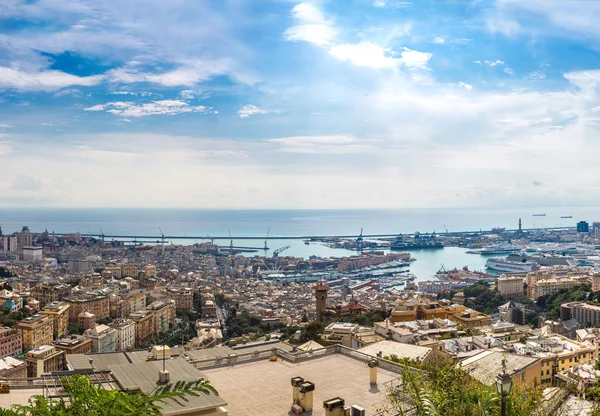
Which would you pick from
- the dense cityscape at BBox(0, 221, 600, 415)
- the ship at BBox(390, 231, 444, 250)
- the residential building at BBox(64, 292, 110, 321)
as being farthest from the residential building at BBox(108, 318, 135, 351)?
the ship at BBox(390, 231, 444, 250)

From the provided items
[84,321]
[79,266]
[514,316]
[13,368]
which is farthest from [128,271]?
[514,316]

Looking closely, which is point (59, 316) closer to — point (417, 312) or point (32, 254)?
point (417, 312)

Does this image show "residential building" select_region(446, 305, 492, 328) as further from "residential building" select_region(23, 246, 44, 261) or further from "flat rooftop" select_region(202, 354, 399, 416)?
"residential building" select_region(23, 246, 44, 261)

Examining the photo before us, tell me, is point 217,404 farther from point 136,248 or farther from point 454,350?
point 136,248

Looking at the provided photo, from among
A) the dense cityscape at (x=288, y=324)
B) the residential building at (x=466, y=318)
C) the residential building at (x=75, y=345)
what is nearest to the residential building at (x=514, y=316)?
the dense cityscape at (x=288, y=324)

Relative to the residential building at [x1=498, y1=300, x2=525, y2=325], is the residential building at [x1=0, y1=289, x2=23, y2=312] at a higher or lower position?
higher

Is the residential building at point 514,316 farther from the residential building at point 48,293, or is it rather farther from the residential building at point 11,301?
the residential building at point 48,293
